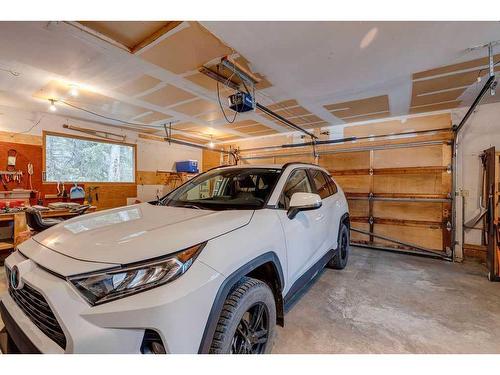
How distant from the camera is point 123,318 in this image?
3.12 feet

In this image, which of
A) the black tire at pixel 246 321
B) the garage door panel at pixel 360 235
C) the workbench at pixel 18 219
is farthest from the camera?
the garage door panel at pixel 360 235

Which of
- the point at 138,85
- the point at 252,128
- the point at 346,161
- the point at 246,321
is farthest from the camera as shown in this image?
the point at 252,128

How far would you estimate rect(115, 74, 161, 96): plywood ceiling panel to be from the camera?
3258 millimetres

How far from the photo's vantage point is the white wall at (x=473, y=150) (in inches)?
166

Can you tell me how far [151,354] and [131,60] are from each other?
3.02 metres

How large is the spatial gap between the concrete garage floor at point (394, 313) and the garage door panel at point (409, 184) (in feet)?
5.29

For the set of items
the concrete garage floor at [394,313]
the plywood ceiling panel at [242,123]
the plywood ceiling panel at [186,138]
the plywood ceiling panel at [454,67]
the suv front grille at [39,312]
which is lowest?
the concrete garage floor at [394,313]

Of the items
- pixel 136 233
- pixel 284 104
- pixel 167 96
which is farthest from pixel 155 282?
pixel 284 104

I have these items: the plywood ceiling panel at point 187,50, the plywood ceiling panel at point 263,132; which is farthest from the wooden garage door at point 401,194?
the plywood ceiling panel at point 187,50

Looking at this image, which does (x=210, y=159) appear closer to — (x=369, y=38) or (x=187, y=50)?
(x=187, y=50)

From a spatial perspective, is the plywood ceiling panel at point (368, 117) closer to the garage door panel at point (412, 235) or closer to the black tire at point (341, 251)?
the garage door panel at point (412, 235)

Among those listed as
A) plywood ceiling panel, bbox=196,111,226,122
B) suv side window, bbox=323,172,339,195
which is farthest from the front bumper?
plywood ceiling panel, bbox=196,111,226,122

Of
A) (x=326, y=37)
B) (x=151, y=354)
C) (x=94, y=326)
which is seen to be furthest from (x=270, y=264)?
(x=326, y=37)

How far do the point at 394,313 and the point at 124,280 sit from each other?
2686mm
